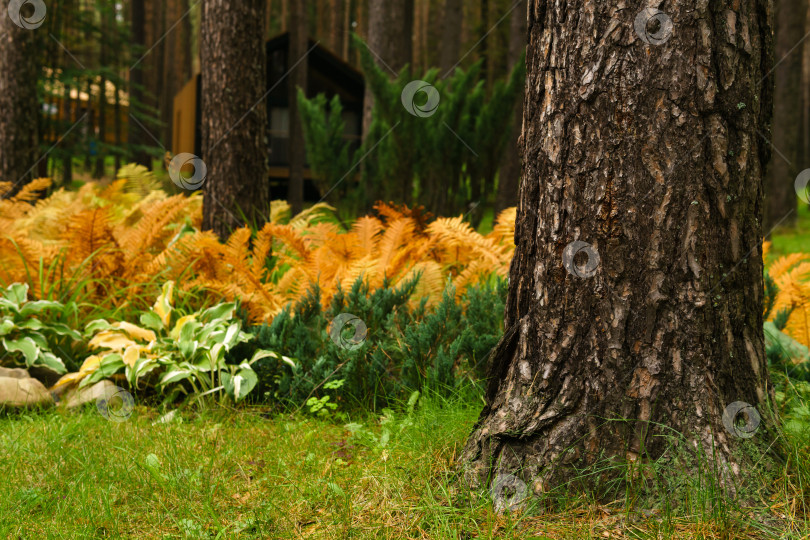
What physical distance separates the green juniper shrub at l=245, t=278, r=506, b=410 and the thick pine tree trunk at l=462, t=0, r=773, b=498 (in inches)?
39.6

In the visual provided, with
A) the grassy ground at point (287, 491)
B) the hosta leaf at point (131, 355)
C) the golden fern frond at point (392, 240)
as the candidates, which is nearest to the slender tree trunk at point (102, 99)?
the golden fern frond at point (392, 240)

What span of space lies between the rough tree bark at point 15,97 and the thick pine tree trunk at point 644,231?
269 inches

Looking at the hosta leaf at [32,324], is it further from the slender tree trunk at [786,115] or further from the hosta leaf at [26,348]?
the slender tree trunk at [786,115]

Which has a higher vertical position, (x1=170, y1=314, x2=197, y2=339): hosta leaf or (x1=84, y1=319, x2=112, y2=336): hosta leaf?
(x1=170, y1=314, x2=197, y2=339): hosta leaf

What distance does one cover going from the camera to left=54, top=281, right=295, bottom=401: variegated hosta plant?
3.17 meters

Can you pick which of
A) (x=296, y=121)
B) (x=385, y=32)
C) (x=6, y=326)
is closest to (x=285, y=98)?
(x=296, y=121)

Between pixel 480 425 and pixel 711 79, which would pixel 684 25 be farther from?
pixel 480 425

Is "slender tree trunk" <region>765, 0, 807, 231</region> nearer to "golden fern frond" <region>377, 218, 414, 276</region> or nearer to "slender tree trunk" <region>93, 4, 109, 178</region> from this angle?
"golden fern frond" <region>377, 218, 414, 276</region>

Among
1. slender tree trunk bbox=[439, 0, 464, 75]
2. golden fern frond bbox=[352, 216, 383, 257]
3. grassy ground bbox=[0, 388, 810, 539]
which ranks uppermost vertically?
slender tree trunk bbox=[439, 0, 464, 75]

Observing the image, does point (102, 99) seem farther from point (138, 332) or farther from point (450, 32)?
point (138, 332)

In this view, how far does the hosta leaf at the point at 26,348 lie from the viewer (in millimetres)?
3412

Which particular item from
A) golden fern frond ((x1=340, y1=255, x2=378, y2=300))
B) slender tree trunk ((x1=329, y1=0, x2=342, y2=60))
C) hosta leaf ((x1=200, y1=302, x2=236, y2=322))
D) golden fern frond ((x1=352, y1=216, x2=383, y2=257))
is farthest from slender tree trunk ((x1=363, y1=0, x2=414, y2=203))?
slender tree trunk ((x1=329, y1=0, x2=342, y2=60))

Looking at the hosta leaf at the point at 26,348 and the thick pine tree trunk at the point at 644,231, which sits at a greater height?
the thick pine tree trunk at the point at 644,231

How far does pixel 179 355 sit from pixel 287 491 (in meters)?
1.38
